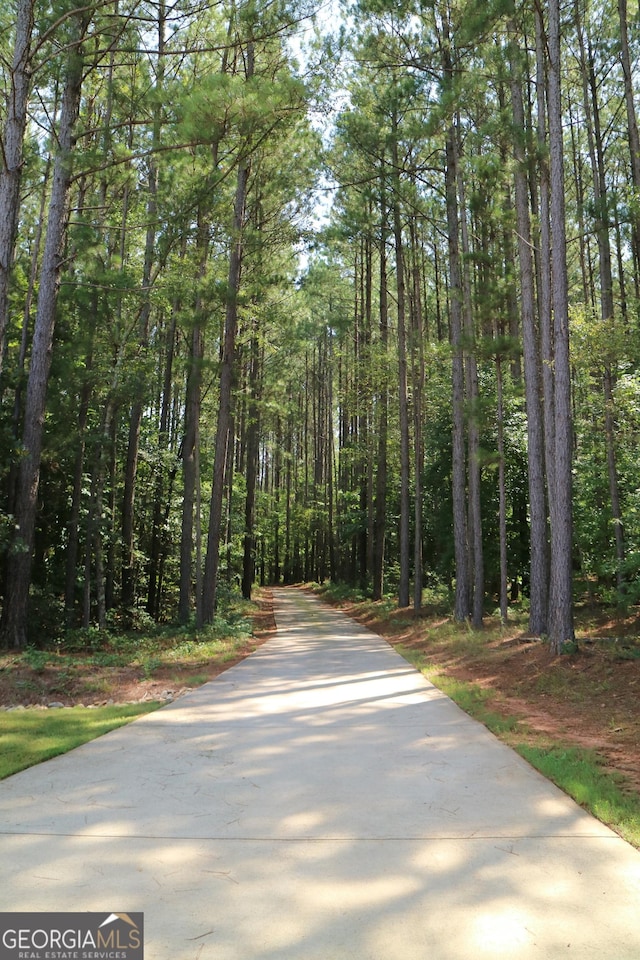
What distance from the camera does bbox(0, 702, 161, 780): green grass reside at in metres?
5.05

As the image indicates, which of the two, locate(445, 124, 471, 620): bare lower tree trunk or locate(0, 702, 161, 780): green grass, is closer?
locate(0, 702, 161, 780): green grass

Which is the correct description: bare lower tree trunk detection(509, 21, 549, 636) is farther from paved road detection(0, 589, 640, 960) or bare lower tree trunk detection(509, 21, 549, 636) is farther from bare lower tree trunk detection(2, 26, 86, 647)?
bare lower tree trunk detection(2, 26, 86, 647)

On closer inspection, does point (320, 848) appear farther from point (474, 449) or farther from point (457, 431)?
point (457, 431)

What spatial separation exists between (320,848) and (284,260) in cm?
1872

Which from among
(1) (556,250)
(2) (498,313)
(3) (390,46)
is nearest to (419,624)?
(2) (498,313)

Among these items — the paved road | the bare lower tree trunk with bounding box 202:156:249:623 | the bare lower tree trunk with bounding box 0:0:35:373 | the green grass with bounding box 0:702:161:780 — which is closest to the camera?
the paved road

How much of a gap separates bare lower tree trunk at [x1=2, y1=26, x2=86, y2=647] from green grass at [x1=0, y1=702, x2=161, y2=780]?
483 centimetres

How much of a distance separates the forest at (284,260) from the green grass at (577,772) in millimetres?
3619

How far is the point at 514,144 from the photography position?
1162cm

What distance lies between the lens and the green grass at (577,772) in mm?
3758

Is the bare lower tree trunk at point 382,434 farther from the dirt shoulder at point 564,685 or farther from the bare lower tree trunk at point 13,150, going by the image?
the bare lower tree trunk at point 13,150

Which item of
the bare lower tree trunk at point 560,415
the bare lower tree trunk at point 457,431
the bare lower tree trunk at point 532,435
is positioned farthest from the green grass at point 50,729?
the bare lower tree trunk at point 457,431

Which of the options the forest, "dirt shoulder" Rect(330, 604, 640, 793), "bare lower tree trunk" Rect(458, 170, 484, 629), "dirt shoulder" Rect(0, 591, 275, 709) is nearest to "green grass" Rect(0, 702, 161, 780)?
"dirt shoulder" Rect(0, 591, 275, 709)

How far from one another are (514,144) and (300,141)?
198 inches
